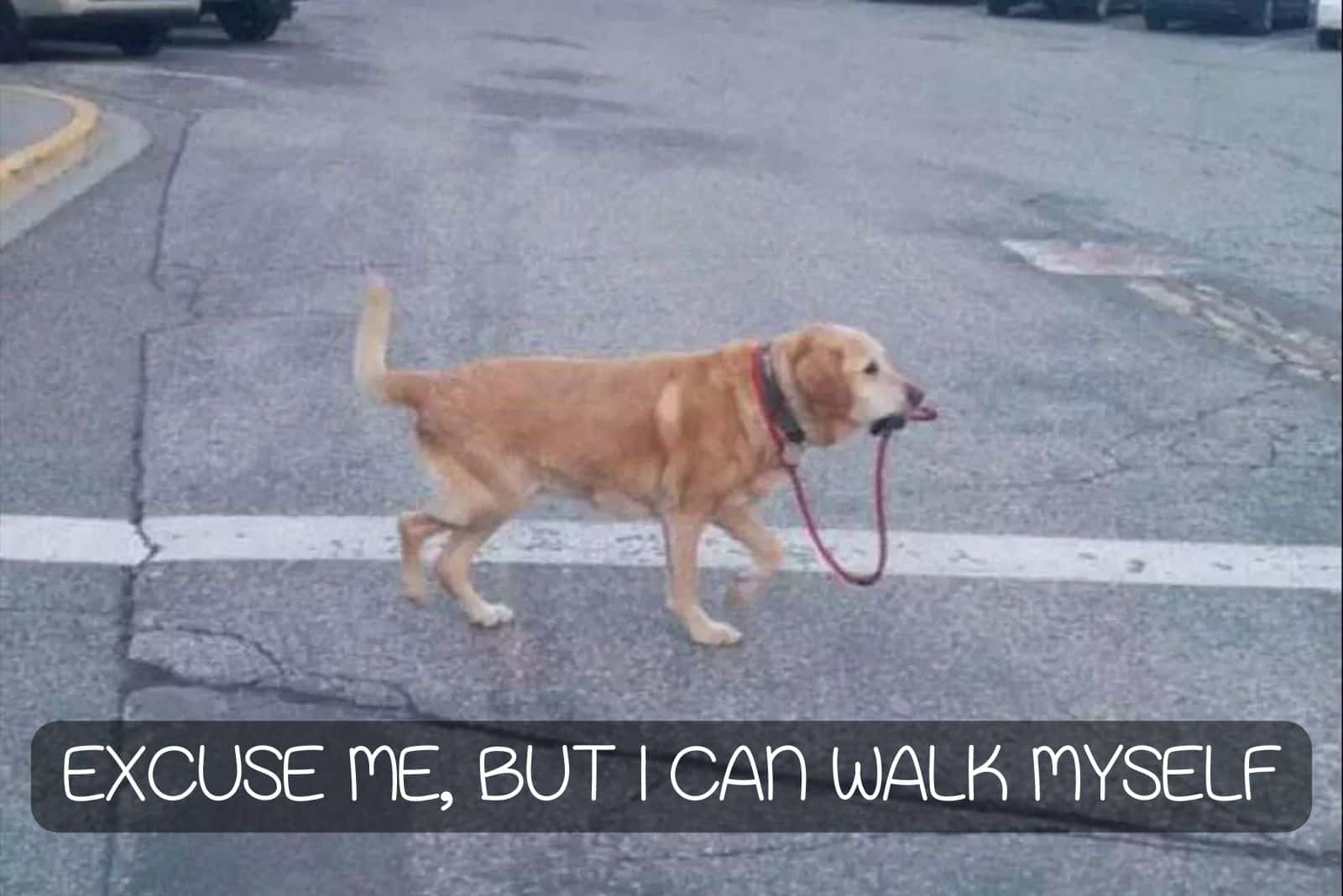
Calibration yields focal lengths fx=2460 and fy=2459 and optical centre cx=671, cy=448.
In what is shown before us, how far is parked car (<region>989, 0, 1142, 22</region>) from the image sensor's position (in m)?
10.1

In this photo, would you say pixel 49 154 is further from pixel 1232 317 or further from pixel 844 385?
pixel 844 385

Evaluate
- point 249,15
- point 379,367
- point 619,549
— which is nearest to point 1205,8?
point 619,549

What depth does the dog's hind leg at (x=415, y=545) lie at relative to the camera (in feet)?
20.4

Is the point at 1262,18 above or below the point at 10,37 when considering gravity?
above

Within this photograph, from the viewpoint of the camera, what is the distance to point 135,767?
17.4 ft

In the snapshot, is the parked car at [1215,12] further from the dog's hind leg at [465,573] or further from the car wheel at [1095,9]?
the car wheel at [1095,9]

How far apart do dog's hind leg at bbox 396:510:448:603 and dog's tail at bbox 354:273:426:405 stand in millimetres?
324

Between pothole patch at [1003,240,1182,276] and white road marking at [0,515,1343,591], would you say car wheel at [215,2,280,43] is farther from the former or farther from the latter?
white road marking at [0,515,1343,591]

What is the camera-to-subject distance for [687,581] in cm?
609

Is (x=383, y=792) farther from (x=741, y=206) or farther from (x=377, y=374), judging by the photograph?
(x=741, y=206)

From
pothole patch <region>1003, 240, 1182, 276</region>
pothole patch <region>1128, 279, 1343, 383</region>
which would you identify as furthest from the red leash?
pothole patch <region>1003, 240, 1182, 276</region>

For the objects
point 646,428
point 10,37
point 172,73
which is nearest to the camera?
point 646,428

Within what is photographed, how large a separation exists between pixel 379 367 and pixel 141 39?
36.7 feet

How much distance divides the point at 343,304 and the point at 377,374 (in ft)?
15.2
